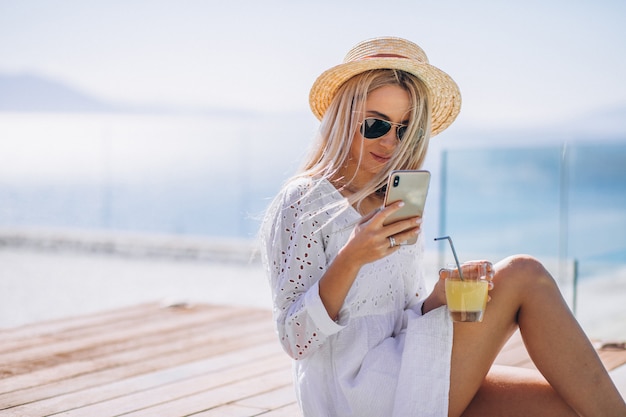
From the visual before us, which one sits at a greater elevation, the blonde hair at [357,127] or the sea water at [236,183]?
the blonde hair at [357,127]

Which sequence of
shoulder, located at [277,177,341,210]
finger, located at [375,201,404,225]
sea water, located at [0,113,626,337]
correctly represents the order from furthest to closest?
sea water, located at [0,113,626,337]
shoulder, located at [277,177,341,210]
finger, located at [375,201,404,225]

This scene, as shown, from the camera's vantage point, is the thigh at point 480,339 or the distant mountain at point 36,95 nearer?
the thigh at point 480,339

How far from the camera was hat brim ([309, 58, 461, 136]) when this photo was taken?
2.39m

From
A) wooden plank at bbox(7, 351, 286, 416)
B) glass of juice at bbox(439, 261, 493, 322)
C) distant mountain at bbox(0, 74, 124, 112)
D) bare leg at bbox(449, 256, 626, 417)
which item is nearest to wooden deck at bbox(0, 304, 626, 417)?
wooden plank at bbox(7, 351, 286, 416)

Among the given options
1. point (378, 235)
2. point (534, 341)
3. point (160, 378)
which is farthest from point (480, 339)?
point (160, 378)

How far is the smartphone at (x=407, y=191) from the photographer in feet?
6.17

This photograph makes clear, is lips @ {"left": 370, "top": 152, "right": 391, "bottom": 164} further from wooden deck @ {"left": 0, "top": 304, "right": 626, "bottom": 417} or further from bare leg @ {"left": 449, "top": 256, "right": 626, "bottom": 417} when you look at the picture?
wooden deck @ {"left": 0, "top": 304, "right": 626, "bottom": 417}

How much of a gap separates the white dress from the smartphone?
315 mm

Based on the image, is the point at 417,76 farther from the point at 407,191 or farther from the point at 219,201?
the point at 219,201

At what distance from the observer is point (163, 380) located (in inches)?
126

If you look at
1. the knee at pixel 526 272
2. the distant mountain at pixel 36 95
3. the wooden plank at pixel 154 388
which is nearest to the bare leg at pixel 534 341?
the knee at pixel 526 272

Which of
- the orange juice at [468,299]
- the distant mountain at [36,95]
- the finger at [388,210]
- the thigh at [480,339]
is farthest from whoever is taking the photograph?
the distant mountain at [36,95]

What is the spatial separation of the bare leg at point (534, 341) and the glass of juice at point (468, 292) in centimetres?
9

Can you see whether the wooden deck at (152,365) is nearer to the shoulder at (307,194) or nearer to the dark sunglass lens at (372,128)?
the shoulder at (307,194)
